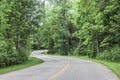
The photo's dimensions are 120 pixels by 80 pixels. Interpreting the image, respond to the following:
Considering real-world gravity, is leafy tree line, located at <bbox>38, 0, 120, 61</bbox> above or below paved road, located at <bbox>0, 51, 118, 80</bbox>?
above

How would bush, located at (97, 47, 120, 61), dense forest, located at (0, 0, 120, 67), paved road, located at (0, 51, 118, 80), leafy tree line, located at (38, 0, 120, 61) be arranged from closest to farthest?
paved road, located at (0, 51, 118, 80) → dense forest, located at (0, 0, 120, 67) → bush, located at (97, 47, 120, 61) → leafy tree line, located at (38, 0, 120, 61)

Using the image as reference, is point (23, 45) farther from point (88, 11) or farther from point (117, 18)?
point (117, 18)

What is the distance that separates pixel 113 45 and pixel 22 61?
46.2 feet

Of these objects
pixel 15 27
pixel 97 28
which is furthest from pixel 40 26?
pixel 97 28

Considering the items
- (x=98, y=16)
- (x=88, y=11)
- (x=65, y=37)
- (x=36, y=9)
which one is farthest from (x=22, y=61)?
(x=65, y=37)

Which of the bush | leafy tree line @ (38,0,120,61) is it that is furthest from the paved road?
leafy tree line @ (38,0,120,61)

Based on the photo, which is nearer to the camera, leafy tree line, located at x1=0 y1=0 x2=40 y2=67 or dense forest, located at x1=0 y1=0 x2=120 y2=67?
leafy tree line, located at x1=0 y1=0 x2=40 y2=67

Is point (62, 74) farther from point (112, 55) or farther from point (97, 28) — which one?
point (97, 28)

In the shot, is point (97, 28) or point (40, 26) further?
point (40, 26)

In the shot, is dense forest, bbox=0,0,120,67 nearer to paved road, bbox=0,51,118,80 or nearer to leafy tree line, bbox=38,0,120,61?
leafy tree line, bbox=38,0,120,61

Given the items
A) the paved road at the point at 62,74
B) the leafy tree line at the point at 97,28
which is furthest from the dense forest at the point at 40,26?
the paved road at the point at 62,74

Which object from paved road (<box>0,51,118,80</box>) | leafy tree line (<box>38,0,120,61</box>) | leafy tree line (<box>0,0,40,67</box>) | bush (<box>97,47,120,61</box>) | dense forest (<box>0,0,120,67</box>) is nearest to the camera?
paved road (<box>0,51,118,80</box>)

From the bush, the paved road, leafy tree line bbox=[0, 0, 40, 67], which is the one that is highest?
leafy tree line bbox=[0, 0, 40, 67]

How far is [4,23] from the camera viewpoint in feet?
95.6
